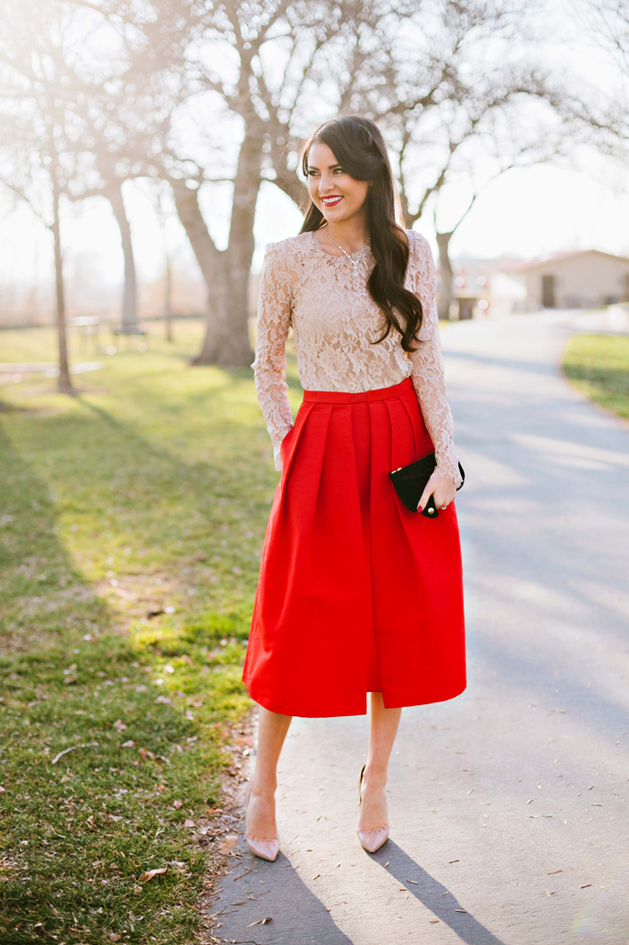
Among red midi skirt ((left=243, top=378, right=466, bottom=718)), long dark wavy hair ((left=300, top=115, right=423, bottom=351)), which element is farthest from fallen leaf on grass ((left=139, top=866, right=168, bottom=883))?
long dark wavy hair ((left=300, top=115, right=423, bottom=351))

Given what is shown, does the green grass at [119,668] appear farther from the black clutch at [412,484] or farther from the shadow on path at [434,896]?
the black clutch at [412,484]

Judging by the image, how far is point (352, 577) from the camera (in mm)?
2314

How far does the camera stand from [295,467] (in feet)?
7.82

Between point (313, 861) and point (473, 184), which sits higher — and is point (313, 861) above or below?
below

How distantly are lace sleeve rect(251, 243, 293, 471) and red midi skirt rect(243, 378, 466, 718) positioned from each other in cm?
16

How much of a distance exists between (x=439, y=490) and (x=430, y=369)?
363mm

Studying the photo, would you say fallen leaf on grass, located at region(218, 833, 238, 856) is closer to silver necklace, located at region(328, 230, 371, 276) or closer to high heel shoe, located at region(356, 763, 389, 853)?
high heel shoe, located at region(356, 763, 389, 853)

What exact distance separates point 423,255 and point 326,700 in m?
1.31

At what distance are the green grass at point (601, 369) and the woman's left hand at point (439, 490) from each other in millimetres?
7550

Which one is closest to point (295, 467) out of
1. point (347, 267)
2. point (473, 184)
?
point (347, 267)

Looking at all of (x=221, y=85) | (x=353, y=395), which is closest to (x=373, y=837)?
(x=353, y=395)

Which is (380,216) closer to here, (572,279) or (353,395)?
(353,395)

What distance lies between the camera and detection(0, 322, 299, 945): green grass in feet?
7.66

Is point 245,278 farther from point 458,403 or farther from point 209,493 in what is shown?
point 209,493
